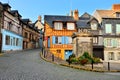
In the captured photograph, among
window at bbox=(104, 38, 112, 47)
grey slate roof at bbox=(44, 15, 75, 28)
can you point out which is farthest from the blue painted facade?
window at bbox=(104, 38, 112, 47)

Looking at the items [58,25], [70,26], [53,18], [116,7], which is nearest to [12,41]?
[58,25]

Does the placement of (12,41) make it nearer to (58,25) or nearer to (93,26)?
(58,25)

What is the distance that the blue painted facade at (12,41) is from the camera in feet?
111

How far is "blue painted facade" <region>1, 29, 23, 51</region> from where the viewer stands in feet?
111

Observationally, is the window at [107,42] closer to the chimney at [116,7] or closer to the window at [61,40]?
the window at [61,40]

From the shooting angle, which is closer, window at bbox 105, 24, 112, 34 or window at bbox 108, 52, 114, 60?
window at bbox 108, 52, 114, 60

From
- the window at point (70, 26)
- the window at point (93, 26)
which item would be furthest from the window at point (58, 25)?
the window at point (93, 26)

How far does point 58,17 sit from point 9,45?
1166cm

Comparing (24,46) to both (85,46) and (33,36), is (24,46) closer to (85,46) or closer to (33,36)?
(33,36)

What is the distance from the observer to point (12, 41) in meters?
38.7

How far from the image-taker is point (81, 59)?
18797 millimetres

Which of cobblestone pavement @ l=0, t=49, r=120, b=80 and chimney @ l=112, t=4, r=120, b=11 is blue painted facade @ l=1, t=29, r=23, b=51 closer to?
cobblestone pavement @ l=0, t=49, r=120, b=80

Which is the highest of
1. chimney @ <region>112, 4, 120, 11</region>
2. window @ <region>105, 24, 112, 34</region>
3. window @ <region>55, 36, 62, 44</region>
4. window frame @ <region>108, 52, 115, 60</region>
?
chimney @ <region>112, 4, 120, 11</region>

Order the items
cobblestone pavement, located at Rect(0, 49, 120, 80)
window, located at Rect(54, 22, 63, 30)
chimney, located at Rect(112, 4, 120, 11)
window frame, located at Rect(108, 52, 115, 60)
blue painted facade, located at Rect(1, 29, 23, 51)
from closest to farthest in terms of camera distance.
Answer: cobblestone pavement, located at Rect(0, 49, 120, 80), blue painted facade, located at Rect(1, 29, 23, 51), window frame, located at Rect(108, 52, 115, 60), window, located at Rect(54, 22, 63, 30), chimney, located at Rect(112, 4, 120, 11)
